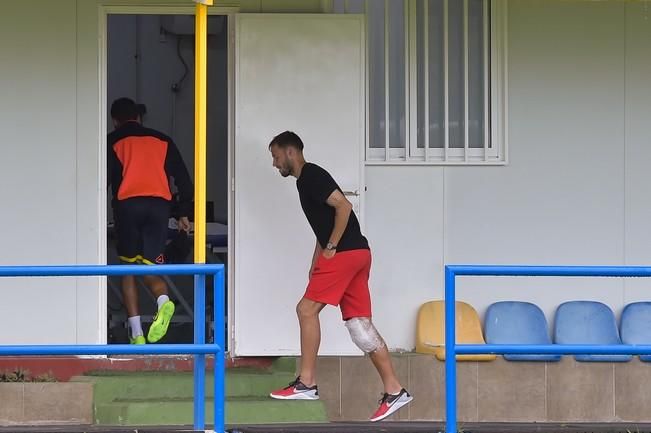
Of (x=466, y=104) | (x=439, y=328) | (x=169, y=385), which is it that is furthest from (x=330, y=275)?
(x=466, y=104)

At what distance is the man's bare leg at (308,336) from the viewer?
8039 millimetres

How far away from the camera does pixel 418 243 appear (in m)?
9.20

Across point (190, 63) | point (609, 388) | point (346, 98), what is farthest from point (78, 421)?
point (190, 63)

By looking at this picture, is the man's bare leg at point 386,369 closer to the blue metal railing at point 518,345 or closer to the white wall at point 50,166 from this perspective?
the blue metal railing at point 518,345

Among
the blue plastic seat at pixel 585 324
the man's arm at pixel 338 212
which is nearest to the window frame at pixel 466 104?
the blue plastic seat at pixel 585 324

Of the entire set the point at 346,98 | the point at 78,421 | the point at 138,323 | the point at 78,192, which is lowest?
the point at 78,421

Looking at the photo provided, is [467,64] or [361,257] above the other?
[467,64]

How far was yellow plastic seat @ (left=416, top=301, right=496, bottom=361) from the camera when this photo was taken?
29.6ft

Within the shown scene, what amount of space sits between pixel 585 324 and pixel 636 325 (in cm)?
36

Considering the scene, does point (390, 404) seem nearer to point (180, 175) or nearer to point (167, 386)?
point (167, 386)

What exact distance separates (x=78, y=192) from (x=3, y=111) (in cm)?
72

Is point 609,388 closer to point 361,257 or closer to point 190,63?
point 361,257

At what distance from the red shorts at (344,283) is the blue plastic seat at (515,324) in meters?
1.32

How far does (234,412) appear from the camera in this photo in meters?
8.32
